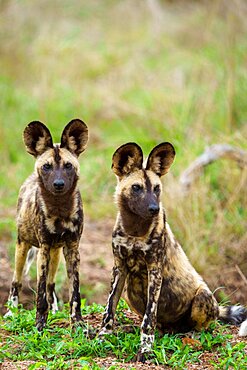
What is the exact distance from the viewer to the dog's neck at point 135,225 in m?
3.93

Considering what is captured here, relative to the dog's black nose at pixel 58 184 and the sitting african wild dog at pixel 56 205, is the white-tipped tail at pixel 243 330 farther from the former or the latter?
the dog's black nose at pixel 58 184

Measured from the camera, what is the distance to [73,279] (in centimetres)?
423

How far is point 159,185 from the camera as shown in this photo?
3947 millimetres

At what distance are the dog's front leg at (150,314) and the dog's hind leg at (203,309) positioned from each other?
31 centimetres

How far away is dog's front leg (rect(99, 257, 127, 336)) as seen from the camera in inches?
158

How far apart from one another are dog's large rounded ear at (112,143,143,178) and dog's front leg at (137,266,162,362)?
0.56m

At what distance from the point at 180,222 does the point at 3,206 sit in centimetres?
227

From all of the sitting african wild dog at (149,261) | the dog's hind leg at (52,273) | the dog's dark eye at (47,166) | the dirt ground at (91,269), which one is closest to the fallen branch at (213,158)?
the dirt ground at (91,269)

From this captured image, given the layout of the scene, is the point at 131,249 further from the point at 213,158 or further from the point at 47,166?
the point at 213,158

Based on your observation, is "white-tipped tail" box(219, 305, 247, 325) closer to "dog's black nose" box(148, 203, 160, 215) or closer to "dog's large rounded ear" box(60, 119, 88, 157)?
"dog's black nose" box(148, 203, 160, 215)

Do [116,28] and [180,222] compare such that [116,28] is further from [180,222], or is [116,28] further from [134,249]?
[134,249]

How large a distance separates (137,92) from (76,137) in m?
6.84

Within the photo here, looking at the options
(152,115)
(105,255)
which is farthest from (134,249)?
(152,115)

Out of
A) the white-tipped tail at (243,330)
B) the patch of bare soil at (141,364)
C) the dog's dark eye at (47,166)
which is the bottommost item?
the patch of bare soil at (141,364)
